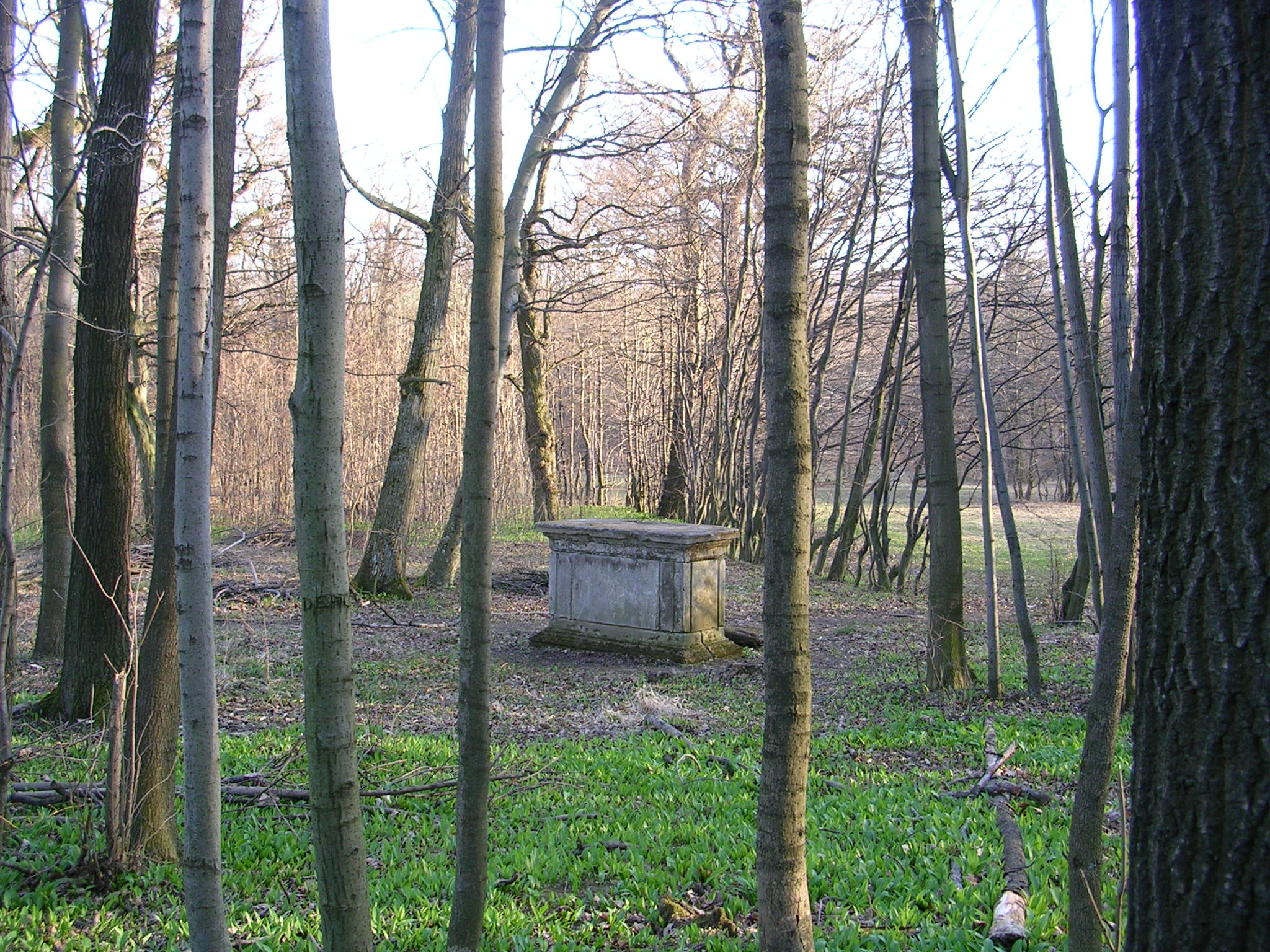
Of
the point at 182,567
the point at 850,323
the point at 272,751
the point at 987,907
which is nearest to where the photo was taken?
the point at 182,567

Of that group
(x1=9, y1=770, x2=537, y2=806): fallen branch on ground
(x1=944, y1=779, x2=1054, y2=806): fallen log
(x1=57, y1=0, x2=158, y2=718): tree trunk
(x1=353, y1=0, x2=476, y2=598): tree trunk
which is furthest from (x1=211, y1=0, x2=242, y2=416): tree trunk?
(x1=353, y1=0, x2=476, y2=598): tree trunk

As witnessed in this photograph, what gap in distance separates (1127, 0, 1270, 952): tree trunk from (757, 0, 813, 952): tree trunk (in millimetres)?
1103

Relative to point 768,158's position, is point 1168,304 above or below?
below

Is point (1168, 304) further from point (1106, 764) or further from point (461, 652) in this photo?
point (461, 652)

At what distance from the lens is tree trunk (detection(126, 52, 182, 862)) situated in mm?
3504

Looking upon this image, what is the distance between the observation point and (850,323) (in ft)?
68.7

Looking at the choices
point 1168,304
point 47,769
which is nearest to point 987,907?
point 1168,304

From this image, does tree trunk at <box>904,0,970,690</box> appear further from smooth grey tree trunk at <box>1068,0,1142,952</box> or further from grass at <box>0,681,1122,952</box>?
smooth grey tree trunk at <box>1068,0,1142,952</box>

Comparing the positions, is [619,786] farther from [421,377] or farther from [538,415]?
[538,415]

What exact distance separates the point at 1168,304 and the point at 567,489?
22.6m

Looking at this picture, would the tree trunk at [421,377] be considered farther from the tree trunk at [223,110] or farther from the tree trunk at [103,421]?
the tree trunk at [223,110]

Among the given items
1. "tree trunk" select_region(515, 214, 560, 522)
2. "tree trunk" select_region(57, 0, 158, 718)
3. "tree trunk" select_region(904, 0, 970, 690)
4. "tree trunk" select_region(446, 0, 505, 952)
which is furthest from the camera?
"tree trunk" select_region(515, 214, 560, 522)

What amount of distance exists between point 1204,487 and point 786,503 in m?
1.25

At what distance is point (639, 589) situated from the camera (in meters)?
9.64
